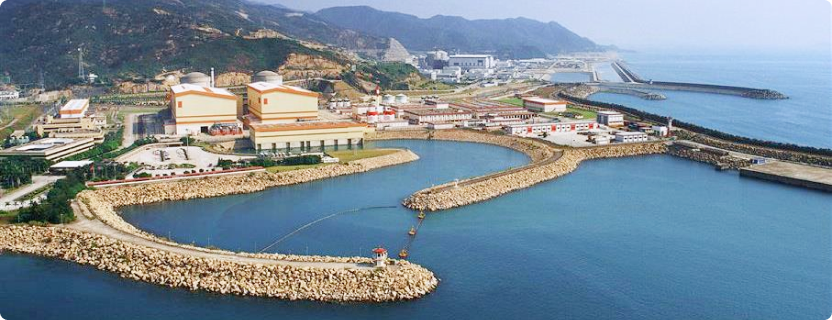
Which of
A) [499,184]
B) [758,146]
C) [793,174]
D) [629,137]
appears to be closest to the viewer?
[499,184]

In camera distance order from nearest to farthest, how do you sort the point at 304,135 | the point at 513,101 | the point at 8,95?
the point at 304,135
the point at 8,95
the point at 513,101

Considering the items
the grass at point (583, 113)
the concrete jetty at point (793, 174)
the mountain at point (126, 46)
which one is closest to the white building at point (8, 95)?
the mountain at point (126, 46)

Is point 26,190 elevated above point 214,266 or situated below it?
above

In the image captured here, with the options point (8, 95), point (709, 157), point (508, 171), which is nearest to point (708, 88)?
point (709, 157)

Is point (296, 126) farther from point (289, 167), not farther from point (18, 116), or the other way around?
point (18, 116)

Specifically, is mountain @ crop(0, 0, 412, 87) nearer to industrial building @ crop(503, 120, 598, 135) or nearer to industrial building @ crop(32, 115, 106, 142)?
industrial building @ crop(32, 115, 106, 142)

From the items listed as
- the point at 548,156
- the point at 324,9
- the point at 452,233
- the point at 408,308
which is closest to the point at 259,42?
the point at 548,156
